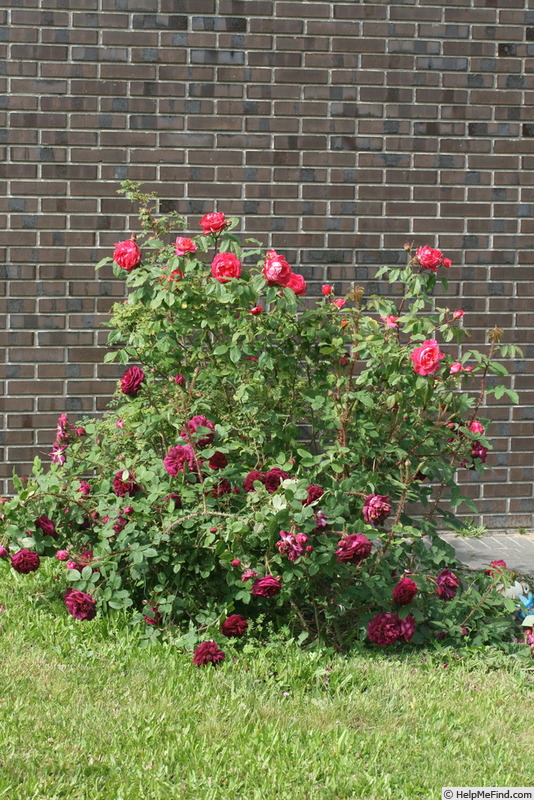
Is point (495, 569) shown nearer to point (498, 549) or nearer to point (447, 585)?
point (447, 585)

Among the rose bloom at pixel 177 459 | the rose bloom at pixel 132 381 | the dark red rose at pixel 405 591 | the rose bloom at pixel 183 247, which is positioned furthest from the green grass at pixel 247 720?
the rose bloom at pixel 183 247

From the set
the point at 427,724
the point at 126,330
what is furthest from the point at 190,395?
the point at 427,724

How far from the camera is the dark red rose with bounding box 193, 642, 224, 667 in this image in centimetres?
328

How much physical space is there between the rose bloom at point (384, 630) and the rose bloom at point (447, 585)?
0.72ft

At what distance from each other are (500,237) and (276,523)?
2.93 m

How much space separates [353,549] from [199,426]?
2.60 ft

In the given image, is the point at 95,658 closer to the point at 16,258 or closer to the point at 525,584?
the point at 525,584

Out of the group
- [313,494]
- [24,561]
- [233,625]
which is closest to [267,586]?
[233,625]

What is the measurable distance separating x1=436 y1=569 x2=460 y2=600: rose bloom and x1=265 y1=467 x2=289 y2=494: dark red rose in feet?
2.42

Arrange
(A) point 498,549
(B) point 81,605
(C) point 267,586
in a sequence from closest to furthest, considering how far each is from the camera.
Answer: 1. (C) point 267,586
2. (B) point 81,605
3. (A) point 498,549

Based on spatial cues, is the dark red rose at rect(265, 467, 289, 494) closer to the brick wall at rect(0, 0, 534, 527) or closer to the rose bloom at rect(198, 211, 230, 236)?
the rose bloom at rect(198, 211, 230, 236)

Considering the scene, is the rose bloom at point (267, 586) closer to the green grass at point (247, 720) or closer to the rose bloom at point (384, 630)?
the green grass at point (247, 720)

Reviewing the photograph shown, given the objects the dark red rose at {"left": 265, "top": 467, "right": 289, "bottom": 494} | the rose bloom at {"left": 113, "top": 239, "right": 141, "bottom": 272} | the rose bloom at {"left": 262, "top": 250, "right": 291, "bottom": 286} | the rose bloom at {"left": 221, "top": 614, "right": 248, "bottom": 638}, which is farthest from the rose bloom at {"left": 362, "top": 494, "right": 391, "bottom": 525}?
the rose bloom at {"left": 113, "top": 239, "right": 141, "bottom": 272}

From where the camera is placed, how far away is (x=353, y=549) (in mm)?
3244
